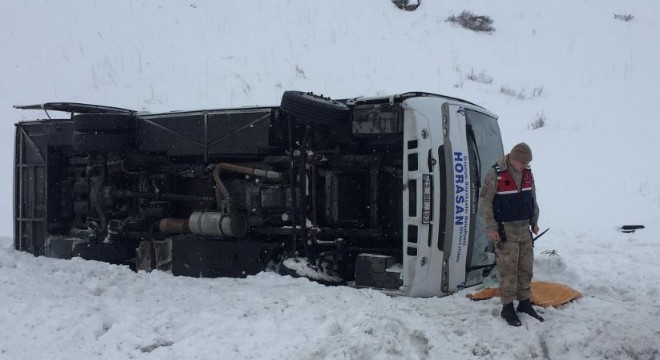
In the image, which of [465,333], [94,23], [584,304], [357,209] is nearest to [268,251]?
[357,209]

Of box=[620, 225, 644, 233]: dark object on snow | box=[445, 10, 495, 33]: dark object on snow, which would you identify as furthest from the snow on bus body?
box=[445, 10, 495, 33]: dark object on snow

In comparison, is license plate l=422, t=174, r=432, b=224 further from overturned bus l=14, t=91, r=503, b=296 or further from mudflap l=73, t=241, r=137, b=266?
mudflap l=73, t=241, r=137, b=266

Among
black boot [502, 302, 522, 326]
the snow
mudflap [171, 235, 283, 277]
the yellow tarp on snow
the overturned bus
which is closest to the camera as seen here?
the snow

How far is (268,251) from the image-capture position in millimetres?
6270

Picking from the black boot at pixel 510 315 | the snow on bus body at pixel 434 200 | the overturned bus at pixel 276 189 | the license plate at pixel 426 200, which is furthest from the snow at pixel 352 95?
the license plate at pixel 426 200

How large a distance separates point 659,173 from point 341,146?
8.72 metres

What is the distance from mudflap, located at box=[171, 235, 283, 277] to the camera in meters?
6.26

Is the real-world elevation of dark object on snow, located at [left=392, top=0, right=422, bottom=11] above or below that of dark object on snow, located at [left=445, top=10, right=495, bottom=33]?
above

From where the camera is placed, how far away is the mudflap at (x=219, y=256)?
20.5ft

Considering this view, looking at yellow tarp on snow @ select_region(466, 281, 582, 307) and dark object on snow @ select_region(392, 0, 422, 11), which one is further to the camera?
dark object on snow @ select_region(392, 0, 422, 11)

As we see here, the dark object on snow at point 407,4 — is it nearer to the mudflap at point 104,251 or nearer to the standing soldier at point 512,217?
the mudflap at point 104,251

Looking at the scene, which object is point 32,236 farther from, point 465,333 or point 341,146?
point 465,333

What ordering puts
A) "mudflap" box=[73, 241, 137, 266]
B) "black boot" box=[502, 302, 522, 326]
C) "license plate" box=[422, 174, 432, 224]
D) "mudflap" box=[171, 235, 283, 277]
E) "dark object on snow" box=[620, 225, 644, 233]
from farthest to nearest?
"dark object on snow" box=[620, 225, 644, 233] → "mudflap" box=[73, 241, 137, 266] → "mudflap" box=[171, 235, 283, 277] → "license plate" box=[422, 174, 432, 224] → "black boot" box=[502, 302, 522, 326]

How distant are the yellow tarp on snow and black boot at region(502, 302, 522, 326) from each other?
527mm
